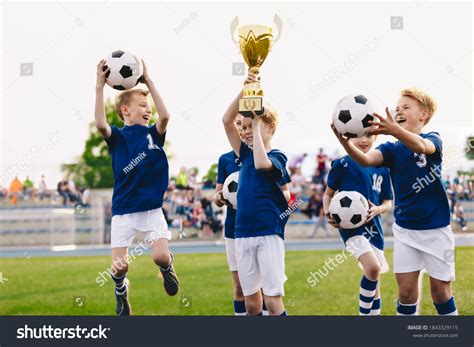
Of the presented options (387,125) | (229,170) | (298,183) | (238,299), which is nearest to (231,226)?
(229,170)

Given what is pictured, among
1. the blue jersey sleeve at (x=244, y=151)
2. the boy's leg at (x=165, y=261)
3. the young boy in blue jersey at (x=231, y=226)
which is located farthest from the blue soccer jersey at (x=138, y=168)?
the blue jersey sleeve at (x=244, y=151)

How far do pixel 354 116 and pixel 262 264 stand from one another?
4.31 ft

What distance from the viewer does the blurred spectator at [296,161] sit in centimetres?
1916

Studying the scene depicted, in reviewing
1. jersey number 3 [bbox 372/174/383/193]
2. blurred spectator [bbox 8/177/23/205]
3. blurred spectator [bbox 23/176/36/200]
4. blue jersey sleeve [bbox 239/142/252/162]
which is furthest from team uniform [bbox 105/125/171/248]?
blurred spectator [bbox 8/177/23/205]

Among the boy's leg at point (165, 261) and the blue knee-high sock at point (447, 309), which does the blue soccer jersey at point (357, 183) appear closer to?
the blue knee-high sock at point (447, 309)

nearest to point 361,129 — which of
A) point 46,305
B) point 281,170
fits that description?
point 281,170

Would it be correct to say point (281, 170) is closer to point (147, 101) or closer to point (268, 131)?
point (268, 131)

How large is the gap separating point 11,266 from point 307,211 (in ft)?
28.9

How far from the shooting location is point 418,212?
5.06 metres

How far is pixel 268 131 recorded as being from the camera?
17.3 feet

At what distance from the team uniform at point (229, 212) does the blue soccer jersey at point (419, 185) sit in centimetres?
162

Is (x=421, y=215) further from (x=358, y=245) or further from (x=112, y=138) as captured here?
(x=112, y=138)

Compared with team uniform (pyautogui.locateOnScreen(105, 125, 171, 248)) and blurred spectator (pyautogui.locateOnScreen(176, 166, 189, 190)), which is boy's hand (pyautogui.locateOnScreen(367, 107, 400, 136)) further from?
blurred spectator (pyautogui.locateOnScreen(176, 166, 189, 190))

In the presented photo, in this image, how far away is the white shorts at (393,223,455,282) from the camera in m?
4.98
